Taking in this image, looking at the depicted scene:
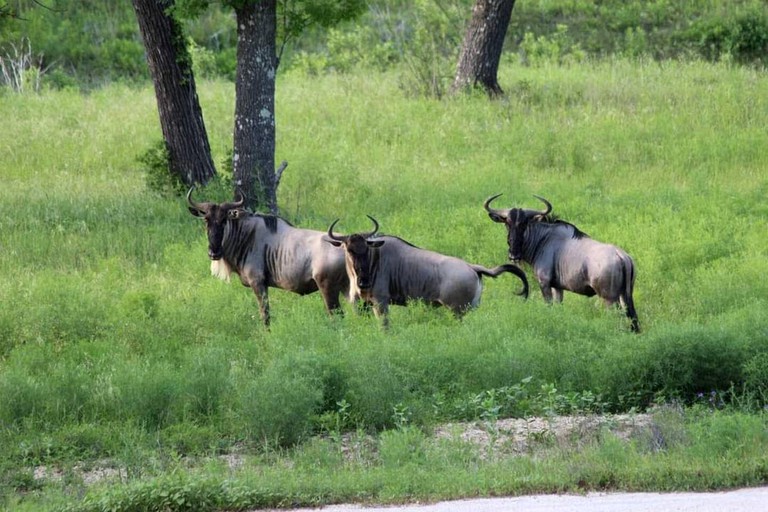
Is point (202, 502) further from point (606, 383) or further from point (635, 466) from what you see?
point (606, 383)

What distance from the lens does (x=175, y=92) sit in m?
19.1

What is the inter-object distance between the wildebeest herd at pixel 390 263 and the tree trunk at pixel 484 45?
961cm

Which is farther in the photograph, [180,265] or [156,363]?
[180,265]

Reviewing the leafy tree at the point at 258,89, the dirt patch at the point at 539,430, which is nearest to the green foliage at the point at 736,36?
the leafy tree at the point at 258,89

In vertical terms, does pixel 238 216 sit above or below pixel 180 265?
above

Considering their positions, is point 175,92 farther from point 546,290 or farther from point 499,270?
point 499,270

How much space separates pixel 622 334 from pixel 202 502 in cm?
535

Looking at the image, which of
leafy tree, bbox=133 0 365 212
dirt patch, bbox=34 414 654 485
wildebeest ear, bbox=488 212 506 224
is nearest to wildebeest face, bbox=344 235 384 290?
wildebeest ear, bbox=488 212 506 224

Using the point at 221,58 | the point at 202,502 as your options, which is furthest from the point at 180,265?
the point at 221,58

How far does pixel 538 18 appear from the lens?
105ft

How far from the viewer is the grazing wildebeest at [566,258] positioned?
1378cm

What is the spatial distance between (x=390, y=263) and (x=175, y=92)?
21.6 feet

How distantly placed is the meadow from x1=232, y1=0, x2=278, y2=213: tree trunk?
0.63 metres

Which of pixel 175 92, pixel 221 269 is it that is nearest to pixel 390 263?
pixel 221 269
